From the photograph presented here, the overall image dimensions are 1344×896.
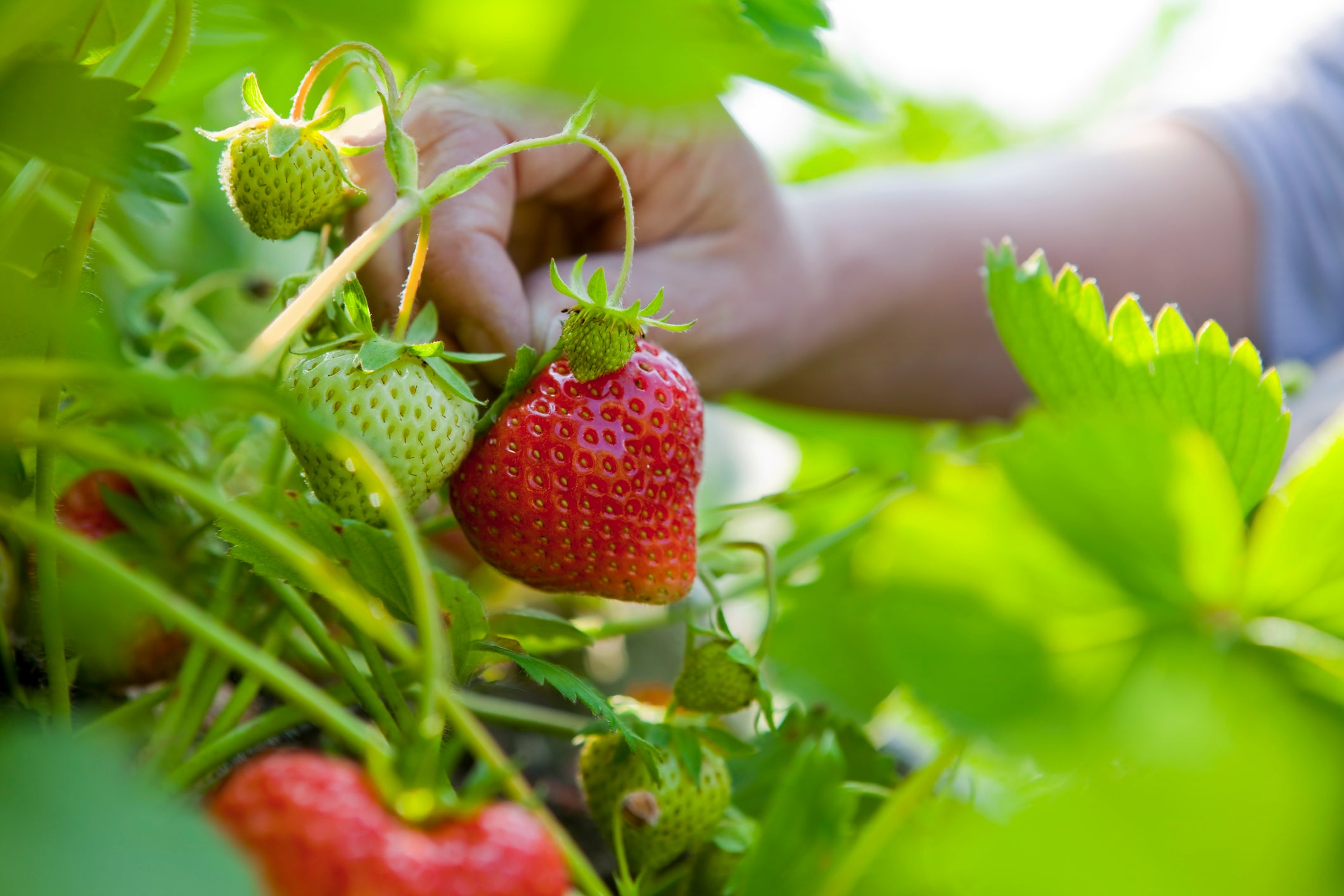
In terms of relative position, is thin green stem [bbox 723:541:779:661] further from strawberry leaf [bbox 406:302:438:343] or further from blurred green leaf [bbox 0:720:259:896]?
blurred green leaf [bbox 0:720:259:896]

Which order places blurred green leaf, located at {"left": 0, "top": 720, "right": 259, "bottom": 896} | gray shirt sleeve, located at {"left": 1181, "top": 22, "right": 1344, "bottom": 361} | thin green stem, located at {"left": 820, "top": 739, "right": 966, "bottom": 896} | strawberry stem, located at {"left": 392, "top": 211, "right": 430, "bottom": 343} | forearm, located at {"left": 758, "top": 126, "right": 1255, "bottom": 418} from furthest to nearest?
gray shirt sleeve, located at {"left": 1181, "top": 22, "right": 1344, "bottom": 361}, forearm, located at {"left": 758, "top": 126, "right": 1255, "bottom": 418}, strawberry stem, located at {"left": 392, "top": 211, "right": 430, "bottom": 343}, thin green stem, located at {"left": 820, "top": 739, "right": 966, "bottom": 896}, blurred green leaf, located at {"left": 0, "top": 720, "right": 259, "bottom": 896}

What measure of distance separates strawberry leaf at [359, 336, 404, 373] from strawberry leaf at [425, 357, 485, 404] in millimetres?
15

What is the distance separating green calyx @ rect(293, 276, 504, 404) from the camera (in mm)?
353

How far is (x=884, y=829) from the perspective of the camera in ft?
0.83

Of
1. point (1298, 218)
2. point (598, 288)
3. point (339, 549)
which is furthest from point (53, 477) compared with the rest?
point (1298, 218)

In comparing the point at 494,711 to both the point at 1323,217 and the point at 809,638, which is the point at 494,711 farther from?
the point at 1323,217

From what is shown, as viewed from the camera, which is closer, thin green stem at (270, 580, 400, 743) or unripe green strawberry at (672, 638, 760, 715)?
thin green stem at (270, 580, 400, 743)

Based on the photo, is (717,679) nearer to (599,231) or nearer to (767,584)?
(767,584)

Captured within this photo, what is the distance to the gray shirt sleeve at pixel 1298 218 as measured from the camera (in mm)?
1296

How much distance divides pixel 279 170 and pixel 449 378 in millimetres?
88

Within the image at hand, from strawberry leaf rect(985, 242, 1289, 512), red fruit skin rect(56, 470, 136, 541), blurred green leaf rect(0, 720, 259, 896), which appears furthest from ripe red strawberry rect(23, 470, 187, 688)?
strawberry leaf rect(985, 242, 1289, 512)

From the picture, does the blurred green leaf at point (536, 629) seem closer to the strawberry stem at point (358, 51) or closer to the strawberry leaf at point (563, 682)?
the strawberry leaf at point (563, 682)

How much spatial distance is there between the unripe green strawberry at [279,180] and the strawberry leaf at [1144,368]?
0.25 meters

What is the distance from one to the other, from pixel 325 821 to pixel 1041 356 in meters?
0.28
